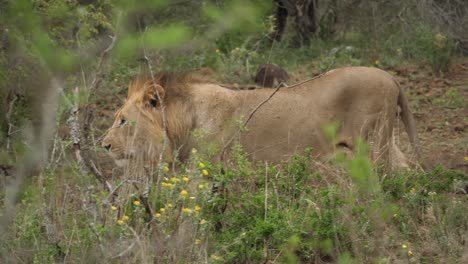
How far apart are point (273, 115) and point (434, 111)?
121 inches

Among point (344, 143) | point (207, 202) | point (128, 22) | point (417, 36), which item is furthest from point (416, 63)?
point (207, 202)

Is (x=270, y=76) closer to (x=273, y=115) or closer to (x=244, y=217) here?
(x=273, y=115)

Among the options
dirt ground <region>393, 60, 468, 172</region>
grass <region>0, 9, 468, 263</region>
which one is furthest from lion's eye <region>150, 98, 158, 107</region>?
dirt ground <region>393, 60, 468, 172</region>

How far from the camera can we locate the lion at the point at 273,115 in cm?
587

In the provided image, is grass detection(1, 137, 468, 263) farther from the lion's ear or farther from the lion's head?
the lion's ear

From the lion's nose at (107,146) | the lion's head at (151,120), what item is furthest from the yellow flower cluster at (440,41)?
the lion's nose at (107,146)

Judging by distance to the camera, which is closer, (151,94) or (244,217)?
(244,217)

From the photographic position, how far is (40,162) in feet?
15.9

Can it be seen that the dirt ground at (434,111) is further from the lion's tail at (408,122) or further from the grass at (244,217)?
the grass at (244,217)

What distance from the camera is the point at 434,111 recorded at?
28.3 feet

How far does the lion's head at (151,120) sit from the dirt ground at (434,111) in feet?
4.15

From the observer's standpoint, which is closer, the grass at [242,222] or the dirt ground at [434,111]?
the grass at [242,222]

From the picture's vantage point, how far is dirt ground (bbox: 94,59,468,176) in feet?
24.2

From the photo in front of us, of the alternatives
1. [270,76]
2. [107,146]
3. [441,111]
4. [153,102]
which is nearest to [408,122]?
[153,102]
